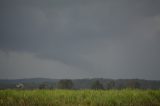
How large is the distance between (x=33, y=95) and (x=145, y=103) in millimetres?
4543

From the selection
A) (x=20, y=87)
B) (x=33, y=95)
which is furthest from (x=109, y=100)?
(x=20, y=87)

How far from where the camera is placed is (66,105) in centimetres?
1371

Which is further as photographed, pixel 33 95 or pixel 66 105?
pixel 33 95

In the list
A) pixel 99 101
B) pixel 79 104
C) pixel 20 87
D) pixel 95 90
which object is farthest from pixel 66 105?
pixel 20 87

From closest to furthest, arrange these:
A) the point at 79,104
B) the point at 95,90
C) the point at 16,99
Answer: the point at 79,104
the point at 16,99
the point at 95,90

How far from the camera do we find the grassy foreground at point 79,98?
46.5 feet

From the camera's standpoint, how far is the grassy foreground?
14.2 metres

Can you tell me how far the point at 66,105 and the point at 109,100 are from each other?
183 cm

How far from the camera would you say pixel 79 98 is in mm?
14734

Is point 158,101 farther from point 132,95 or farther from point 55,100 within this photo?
point 55,100

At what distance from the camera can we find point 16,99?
1473 cm

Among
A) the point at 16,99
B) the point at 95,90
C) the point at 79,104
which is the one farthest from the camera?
the point at 95,90

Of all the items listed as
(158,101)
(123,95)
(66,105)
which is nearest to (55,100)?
(66,105)

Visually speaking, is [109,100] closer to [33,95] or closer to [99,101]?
[99,101]
